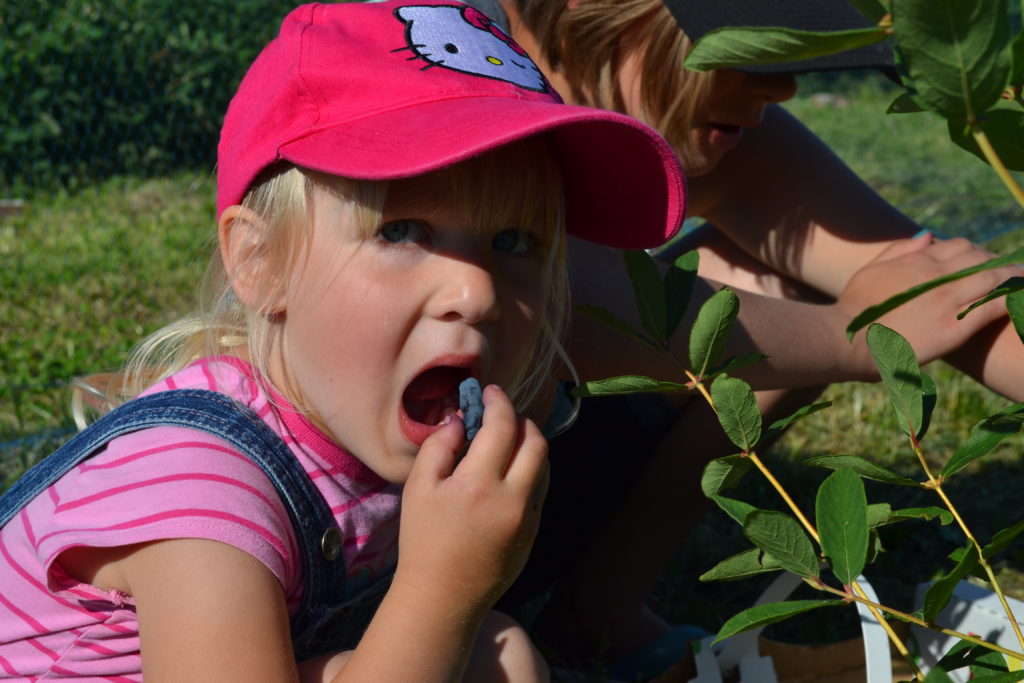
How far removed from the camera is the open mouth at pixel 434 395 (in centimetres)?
124

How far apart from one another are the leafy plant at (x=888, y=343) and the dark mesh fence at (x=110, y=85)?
135 inches

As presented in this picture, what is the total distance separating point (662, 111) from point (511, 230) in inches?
24.9

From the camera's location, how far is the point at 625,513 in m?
2.06

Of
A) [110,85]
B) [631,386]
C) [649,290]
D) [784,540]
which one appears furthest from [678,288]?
[110,85]

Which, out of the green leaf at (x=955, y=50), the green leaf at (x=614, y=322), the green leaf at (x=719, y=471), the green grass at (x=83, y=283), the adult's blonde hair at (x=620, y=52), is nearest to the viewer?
the green leaf at (x=955, y=50)

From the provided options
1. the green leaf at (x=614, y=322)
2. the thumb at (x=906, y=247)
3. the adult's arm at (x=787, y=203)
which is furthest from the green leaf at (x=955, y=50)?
the adult's arm at (x=787, y=203)

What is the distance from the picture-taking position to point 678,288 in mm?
1164

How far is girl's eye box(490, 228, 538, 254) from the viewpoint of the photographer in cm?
127

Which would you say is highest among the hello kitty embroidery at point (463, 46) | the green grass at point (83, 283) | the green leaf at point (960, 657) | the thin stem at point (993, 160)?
the thin stem at point (993, 160)

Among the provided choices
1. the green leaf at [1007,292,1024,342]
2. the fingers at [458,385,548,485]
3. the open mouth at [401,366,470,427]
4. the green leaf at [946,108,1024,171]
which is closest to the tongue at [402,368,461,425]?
the open mouth at [401,366,470,427]

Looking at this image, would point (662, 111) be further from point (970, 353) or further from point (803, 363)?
point (970, 353)

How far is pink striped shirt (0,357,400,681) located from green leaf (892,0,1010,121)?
32.8 inches

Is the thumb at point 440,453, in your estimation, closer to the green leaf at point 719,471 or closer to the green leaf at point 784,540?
the green leaf at point 719,471

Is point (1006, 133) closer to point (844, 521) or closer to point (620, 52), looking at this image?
point (844, 521)
